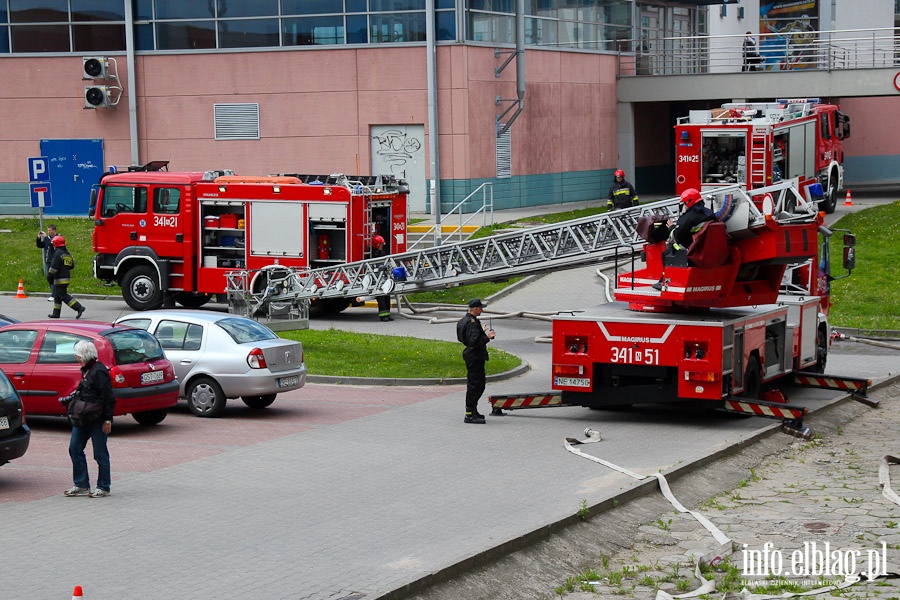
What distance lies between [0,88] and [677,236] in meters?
30.9

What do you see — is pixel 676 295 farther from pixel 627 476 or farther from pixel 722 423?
pixel 627 476

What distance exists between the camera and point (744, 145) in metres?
29.0

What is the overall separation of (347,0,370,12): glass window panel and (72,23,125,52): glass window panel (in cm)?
741

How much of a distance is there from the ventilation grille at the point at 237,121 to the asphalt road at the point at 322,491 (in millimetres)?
21447

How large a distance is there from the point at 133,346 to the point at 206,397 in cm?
173

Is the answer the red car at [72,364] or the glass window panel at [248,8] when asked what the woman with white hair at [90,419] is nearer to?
the red car at [72,364]

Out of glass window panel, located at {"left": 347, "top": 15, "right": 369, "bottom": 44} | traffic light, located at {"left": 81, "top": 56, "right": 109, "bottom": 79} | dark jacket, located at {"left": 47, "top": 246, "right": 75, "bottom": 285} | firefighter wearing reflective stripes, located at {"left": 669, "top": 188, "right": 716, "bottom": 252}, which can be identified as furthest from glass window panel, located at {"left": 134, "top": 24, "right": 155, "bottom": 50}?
firefighter wearing reflective stripes, located at {"left": 669, "top": 188, "right": 716, "bottom": 252}

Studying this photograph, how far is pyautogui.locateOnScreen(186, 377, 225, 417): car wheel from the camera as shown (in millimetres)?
17578

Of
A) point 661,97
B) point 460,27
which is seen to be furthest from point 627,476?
point 661,97

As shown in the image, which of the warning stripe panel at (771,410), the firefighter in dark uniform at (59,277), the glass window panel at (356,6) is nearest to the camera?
the warning stripe panel at (771,410)

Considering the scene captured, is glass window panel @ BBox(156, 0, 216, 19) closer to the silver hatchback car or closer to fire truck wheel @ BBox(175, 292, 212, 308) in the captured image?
fire truck wheel @ BBox(175, 292, 212, 308)

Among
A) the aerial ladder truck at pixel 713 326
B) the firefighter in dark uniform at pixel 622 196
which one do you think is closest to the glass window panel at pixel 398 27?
the firefighter in dark uniform at pixel 622 196

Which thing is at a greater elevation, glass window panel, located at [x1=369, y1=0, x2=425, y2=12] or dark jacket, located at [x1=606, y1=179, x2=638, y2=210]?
glass window panel, located at [x1=369, y1=0, x2=425, y2=12]

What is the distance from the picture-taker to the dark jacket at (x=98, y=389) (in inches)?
491
